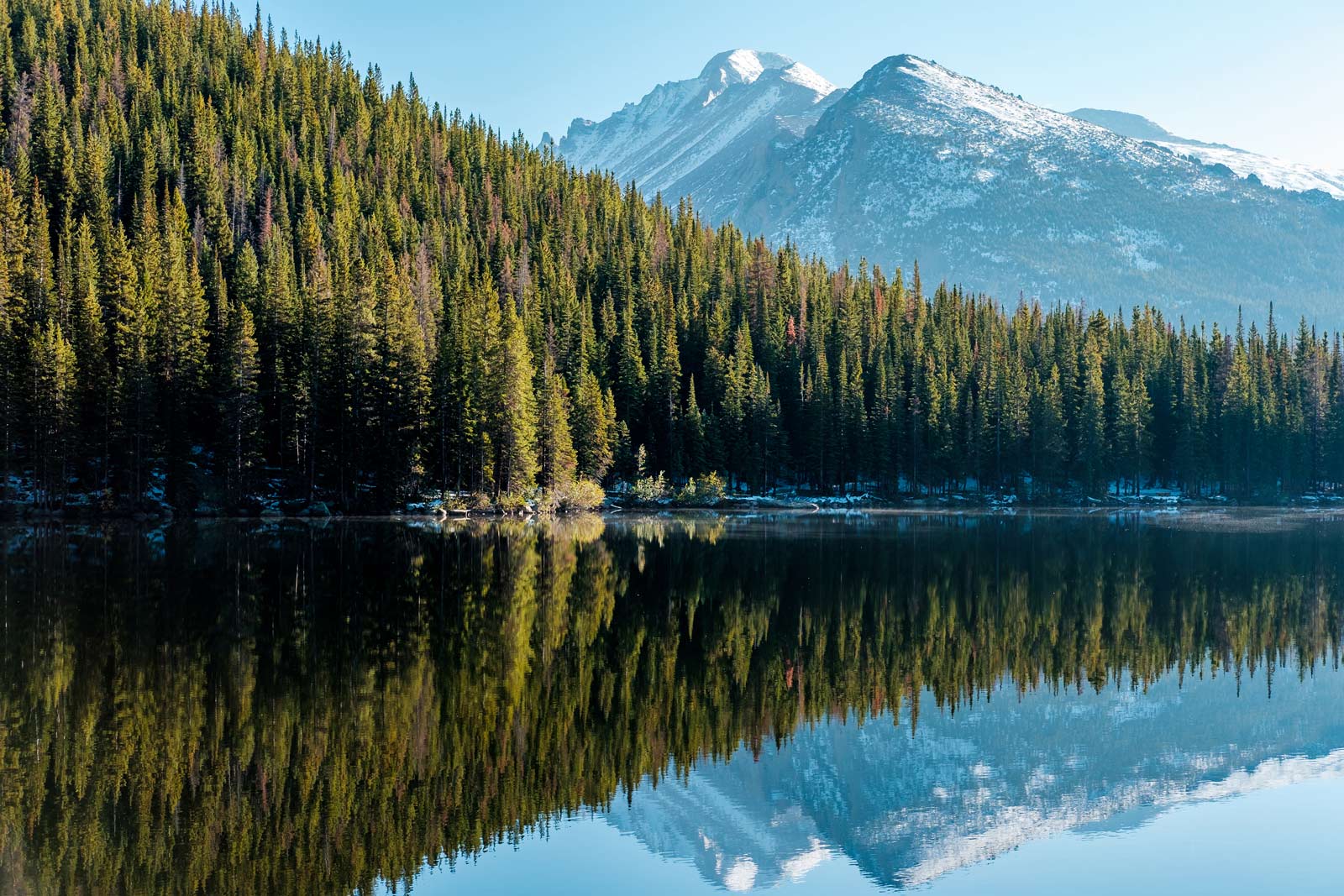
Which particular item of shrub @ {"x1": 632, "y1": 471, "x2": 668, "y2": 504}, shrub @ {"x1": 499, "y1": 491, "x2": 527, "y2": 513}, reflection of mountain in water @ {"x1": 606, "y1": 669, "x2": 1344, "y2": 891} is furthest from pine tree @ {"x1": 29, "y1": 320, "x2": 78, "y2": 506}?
reflection of mountain in water @ {"x1": 606, "y1": 669, "x2": 1344, "y2": 891}

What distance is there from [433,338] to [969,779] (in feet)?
269

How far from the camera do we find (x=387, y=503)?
289 feet

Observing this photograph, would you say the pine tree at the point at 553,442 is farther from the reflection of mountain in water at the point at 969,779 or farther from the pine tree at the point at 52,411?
the reflection of mountain in water at the point at 969,779

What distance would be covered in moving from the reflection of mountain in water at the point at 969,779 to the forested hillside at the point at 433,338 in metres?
67.2

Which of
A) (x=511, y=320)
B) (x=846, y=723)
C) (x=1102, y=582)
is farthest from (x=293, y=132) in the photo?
(x=846, y=723)

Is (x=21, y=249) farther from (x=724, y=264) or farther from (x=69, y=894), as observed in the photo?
(x=69, y=894)

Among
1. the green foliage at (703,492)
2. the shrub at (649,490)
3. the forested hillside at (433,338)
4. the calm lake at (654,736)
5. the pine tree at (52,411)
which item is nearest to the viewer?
the calm lake at (654,736)

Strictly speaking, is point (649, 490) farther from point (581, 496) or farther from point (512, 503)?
point (512, 503)

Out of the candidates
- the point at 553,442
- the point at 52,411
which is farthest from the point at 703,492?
the point at 52,411

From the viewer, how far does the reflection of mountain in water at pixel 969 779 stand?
18.8m

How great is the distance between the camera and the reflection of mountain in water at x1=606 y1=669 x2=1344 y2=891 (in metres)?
18.8

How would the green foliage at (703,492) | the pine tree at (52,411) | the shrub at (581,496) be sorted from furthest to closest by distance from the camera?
the green foliage at (703,492) < the shrub at (581,496) < the pine tree at (52,411)

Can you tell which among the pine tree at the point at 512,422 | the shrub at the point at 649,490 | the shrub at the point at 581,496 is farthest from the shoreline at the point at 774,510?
the pine tree at the point at 512,422

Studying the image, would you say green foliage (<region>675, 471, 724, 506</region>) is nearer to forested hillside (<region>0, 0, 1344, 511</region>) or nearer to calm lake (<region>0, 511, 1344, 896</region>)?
forested hillside (<region>0, 0, 1344, 511</region>)
